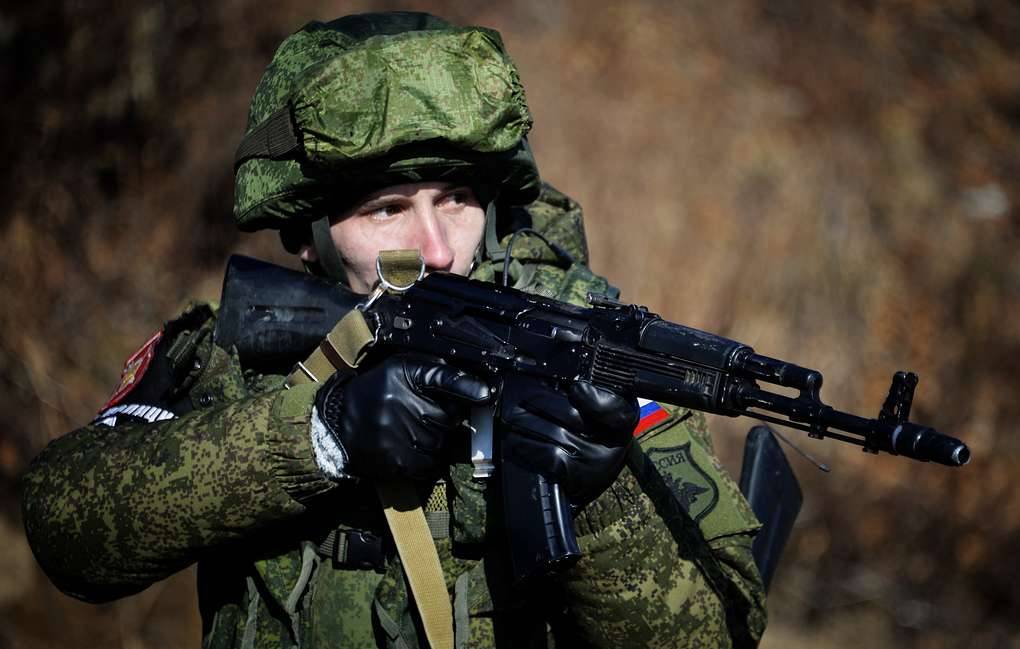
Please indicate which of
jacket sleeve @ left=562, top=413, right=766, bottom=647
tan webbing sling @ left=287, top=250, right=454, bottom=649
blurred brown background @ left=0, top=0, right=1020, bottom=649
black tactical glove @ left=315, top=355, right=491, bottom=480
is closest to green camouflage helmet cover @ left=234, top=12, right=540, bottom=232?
tan webbing sling @ left=287, top=250, right=454, bottom=649

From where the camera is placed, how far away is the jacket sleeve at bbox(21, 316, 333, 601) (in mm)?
2314

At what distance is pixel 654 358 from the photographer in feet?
6.84

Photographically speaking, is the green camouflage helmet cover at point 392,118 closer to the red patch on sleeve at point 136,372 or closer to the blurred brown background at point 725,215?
the red patch on sleeve at point 136,372

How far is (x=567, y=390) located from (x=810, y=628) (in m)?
4.41

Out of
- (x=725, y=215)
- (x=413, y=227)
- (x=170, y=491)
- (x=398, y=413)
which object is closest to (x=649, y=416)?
(x=398, y=413)

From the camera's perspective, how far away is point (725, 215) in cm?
695

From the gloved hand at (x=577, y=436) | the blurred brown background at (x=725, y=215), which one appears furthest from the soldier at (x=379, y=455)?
the blurred brown background at (x=725, y=215)

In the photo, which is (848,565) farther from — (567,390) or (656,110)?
(567,390)

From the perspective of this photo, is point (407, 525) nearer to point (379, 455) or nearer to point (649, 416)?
point (379, 455)

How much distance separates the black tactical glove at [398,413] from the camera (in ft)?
7.38

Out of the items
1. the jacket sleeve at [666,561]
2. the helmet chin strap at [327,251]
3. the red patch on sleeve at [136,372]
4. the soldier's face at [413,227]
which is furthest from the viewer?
the red patch on sleeve at [136,372]

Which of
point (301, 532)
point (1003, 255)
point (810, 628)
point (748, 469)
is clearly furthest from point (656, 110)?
point (301, 532)

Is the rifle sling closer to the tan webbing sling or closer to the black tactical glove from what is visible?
the tan webbing sling

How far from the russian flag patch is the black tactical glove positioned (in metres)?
0.42
